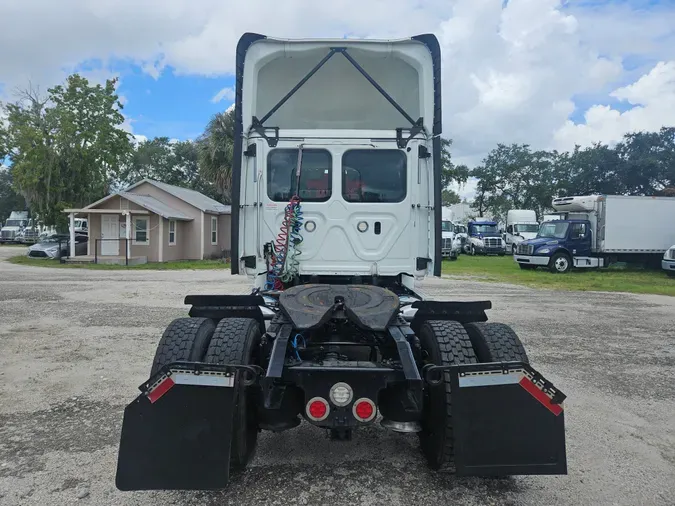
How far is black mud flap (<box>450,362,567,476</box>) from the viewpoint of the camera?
2707 millimetres

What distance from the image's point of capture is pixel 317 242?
5.05 m

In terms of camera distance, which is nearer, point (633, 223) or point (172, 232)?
point (633, 223)

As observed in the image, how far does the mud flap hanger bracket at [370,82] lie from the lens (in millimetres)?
4961

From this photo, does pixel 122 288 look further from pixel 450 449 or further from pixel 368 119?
pixel 450 449

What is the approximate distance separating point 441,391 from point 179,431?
1.48 meters

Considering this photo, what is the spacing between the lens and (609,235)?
2186cm

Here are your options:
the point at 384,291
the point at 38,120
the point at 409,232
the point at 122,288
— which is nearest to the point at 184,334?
the point at 384,291

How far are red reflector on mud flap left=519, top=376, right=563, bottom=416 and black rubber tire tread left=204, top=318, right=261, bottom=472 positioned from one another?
1.51 m

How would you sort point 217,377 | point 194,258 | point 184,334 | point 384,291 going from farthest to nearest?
point 194,258 → point 384,291 → point 184,334 → point 217,377

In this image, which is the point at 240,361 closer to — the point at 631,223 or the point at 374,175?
the point at 374,175

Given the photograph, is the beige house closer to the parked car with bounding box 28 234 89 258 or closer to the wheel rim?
the parked car with bounding box 28 234 89 258

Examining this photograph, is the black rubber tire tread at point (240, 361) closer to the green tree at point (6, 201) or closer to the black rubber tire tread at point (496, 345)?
the black rubber tire tread at point (496, 345)

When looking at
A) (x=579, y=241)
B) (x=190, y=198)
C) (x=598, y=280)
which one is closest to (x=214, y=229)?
(x=190, y=198)

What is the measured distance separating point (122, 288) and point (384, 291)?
486 inches
